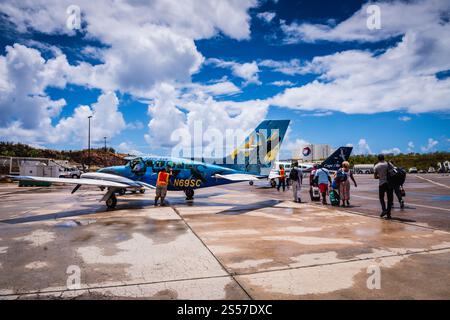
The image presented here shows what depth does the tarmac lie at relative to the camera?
3.83m

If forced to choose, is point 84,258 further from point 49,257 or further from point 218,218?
point 218,218

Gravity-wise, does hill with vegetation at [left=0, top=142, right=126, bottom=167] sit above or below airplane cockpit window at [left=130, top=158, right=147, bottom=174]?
above

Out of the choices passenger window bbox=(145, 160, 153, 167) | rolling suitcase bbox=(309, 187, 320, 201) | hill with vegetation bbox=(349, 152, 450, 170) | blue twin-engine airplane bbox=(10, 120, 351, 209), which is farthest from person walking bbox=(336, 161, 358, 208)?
hill with vegetation bbox=(349, 152, 450, 170)

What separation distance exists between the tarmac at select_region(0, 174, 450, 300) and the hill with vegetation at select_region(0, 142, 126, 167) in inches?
2664

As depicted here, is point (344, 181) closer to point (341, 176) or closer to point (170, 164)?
point (341, 176)

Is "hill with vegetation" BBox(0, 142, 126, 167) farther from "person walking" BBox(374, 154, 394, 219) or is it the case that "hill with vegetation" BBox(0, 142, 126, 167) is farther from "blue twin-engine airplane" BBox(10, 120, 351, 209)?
"person walking" BBox(374, 154, 394, 219)

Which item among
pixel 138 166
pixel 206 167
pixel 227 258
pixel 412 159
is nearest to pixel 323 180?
pixel 206 167

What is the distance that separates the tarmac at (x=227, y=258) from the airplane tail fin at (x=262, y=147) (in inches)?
182

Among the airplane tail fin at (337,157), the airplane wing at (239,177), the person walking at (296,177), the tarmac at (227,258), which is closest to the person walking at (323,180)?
the person walking at (296,177)

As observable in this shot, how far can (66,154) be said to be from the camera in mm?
84500

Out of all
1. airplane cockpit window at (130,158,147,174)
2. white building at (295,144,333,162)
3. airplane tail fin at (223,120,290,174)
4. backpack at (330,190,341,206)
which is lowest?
backpack at (330,190,341,206)

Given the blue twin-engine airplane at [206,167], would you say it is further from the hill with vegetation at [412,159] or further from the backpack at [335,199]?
the hill with vegetation at [412,159]

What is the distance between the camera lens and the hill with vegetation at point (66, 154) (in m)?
68.3
